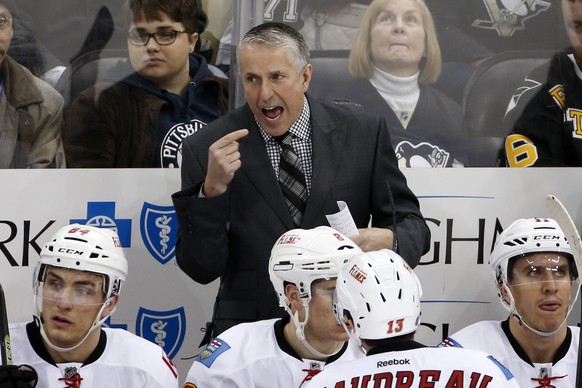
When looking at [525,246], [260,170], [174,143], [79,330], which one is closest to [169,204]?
[174,143]

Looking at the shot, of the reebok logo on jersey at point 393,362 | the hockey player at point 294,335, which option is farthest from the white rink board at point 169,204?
the reebok logo on jersey at point 393,362

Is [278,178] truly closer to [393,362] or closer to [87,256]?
[87,256]

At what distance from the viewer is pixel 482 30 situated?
4.68 metres

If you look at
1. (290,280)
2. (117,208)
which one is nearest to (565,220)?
(290,280)

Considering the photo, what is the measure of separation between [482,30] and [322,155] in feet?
3.36

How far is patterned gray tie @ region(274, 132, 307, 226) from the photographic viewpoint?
161 inches

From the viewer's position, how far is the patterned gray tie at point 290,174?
4102mm

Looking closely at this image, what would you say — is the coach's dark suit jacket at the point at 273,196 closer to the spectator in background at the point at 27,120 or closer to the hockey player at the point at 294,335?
the hockey player at the point at 294,335

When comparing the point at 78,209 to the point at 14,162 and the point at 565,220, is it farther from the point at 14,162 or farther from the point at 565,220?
the point at 565,220

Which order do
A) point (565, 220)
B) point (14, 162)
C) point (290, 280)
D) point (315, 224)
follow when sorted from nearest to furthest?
point (565, 220) < point (290, 280) < point (315, 224) < point (14, 162)

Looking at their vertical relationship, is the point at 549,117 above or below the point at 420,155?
above

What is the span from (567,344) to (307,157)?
1.16 metres

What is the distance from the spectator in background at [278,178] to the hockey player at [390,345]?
80cm

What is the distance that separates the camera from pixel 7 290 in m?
4.48
